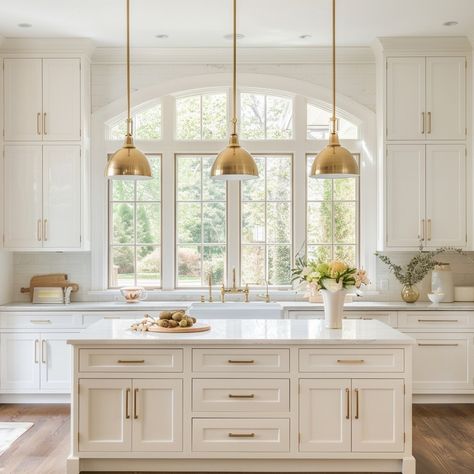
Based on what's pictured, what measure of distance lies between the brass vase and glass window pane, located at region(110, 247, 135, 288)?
2631 millimetres

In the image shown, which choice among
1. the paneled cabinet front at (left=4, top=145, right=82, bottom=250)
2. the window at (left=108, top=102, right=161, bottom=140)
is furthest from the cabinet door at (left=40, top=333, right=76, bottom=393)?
the window at (left=108, top=102, right=161, bottom=140)

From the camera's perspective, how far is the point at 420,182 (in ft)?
18.4

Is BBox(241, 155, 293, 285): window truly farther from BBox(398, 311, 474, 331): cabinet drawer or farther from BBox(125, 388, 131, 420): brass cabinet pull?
BBox(125, 388, 131, 420): brass cabinet pull

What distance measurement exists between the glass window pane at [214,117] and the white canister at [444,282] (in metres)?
2.46

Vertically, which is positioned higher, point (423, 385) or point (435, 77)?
point (435, 77)

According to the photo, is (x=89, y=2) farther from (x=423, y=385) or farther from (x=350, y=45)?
(x=423, y=385)

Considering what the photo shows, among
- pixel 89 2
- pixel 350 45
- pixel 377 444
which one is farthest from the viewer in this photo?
pixel 350 45

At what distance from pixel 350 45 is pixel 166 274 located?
2838 millimetres

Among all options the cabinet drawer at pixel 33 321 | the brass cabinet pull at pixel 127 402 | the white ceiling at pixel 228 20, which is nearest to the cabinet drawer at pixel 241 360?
the brass cabinet pull at pixel 127 402

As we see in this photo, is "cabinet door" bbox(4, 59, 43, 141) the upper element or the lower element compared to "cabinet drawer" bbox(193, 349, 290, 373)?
upper

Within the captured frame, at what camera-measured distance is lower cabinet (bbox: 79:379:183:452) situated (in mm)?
3619

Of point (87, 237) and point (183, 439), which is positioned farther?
A: point (87, 237)

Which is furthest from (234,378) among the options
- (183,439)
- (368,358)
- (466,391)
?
(466,391)

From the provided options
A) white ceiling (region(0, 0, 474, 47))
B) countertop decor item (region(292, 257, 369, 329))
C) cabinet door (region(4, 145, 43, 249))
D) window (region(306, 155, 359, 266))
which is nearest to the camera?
countertop decor item (region(292, 257, 369, 329))
